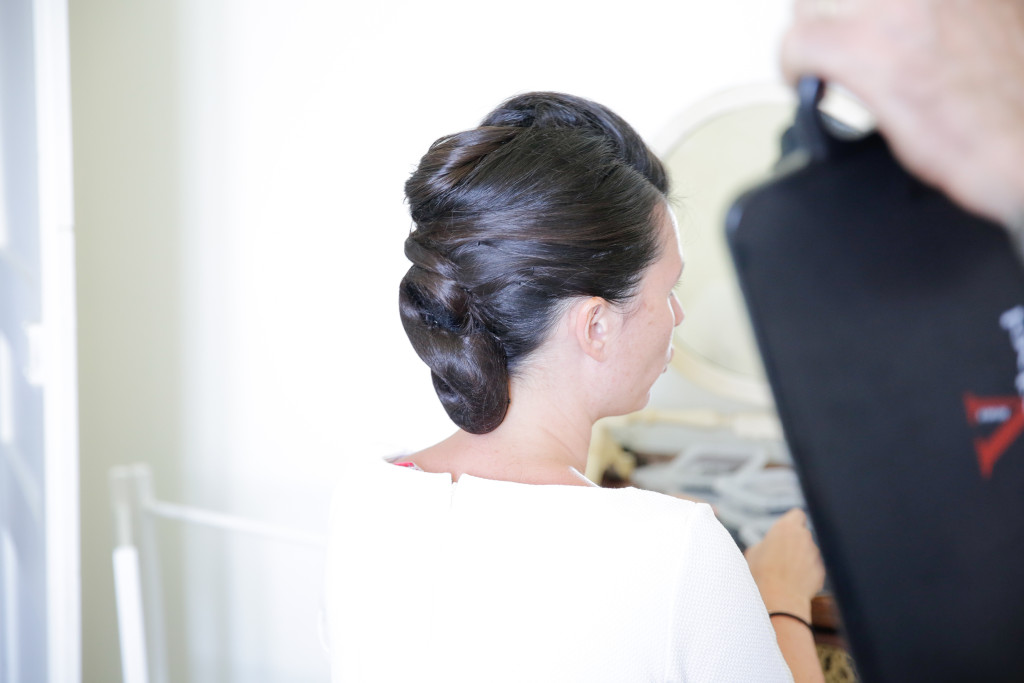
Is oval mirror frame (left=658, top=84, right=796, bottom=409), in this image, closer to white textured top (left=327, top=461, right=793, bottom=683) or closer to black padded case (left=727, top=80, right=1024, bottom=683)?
white textured top (left=327, top=461, right=793, bottom=683)

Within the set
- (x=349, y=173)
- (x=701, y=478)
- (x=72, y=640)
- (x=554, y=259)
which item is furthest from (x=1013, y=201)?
(x=349, y=173)

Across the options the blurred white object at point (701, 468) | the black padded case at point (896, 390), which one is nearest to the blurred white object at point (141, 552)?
the blurred white object at point (701, 468)

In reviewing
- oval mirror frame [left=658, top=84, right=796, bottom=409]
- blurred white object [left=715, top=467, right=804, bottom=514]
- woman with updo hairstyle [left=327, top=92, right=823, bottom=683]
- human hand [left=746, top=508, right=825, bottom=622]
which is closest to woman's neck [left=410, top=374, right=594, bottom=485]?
woman with updo hairstyle [left=327, top=92, right=823, bottom=683]

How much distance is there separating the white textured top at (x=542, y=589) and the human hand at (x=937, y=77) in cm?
45

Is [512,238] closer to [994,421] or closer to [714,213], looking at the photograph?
[994,421]

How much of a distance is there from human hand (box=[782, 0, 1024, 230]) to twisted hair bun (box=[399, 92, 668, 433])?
0.52 metres

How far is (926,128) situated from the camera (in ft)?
0.88

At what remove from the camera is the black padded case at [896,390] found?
0.86ft

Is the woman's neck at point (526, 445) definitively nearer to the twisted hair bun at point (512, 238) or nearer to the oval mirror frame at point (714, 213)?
the twisted hair bun at point (512, 238)

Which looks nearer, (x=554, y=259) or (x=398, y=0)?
(x=554, y=259)

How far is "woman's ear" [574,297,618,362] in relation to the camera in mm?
823

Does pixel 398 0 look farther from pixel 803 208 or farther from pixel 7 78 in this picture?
pixel 803 208

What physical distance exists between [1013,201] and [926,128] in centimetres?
4

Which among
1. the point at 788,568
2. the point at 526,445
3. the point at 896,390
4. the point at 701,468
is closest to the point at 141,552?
the point at 701,468
